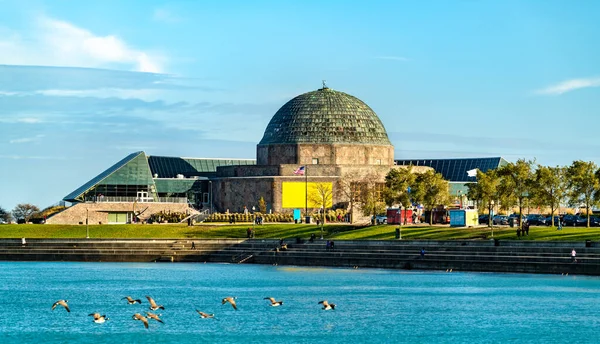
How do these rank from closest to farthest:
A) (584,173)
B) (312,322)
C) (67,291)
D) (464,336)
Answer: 1. (464,336)
2. (312,322)
3. (67,291)
4. (584,173)

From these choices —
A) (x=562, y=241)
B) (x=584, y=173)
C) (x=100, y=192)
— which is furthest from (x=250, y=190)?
(x=562, y=241)

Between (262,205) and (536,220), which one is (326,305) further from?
(262,205)

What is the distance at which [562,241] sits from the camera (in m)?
61.2

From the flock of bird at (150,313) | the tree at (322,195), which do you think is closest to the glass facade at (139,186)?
the tree at (322,195)

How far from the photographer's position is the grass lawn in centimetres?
6831

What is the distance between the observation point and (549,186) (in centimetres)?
7594

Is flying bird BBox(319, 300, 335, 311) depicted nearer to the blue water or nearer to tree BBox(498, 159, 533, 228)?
the blue water

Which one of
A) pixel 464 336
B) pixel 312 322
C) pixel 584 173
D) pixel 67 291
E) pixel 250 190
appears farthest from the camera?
pixel 250 190

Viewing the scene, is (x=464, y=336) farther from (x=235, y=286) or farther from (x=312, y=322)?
(x=235, y=286)

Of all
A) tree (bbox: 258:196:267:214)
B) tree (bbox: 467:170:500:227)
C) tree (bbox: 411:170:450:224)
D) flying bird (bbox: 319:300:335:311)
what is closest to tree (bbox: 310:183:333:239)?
tree (bbox: 258:196:267:214)

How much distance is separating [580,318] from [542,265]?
14.9m

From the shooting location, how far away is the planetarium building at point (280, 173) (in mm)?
96062

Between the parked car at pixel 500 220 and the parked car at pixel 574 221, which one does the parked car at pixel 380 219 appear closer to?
the parked car at pixel 500 220

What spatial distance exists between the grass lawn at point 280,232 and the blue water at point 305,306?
7.85m
